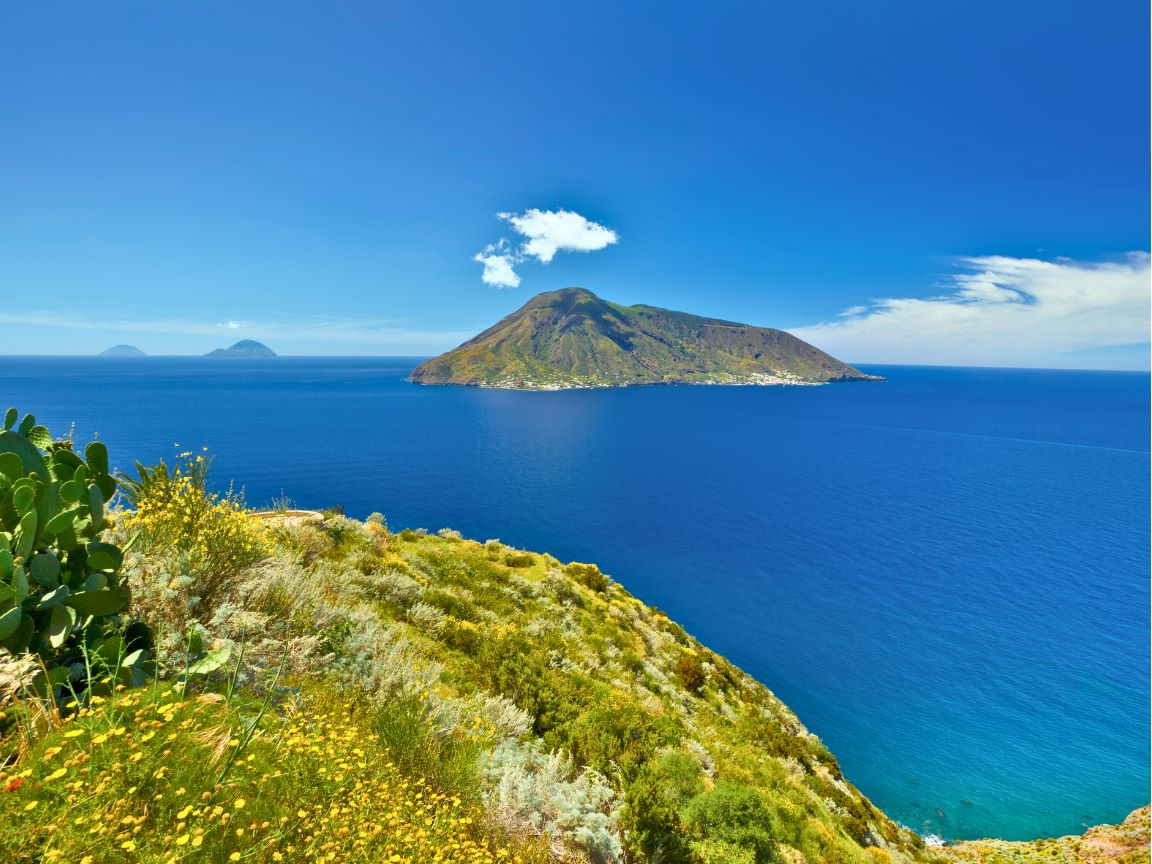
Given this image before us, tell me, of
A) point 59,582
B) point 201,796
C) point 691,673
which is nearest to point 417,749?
point 201,796

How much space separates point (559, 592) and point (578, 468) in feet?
260

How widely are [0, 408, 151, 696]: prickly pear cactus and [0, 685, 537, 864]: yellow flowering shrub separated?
1127mm

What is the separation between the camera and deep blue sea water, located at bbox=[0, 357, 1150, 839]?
3462 cm

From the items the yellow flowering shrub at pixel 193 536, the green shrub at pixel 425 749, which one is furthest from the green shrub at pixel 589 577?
the green shrub at pixel 425 749

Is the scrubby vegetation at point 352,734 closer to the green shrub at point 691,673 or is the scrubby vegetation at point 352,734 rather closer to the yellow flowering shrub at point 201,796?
the yellow flowering shrub at point 201,796

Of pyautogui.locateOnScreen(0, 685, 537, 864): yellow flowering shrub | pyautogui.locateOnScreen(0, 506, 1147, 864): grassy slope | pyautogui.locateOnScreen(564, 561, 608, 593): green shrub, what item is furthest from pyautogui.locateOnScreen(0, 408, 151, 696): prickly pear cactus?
pyautogui.locateOnScreen(564, 561, 608, 593): green shrub

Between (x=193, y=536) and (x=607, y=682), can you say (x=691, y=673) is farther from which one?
(x=193, y=536)

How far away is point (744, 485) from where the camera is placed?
94750mm

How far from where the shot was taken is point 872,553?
63.8m

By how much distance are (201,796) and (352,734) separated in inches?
67.3

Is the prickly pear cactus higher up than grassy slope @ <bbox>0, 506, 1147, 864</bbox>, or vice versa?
the prickly pear cactus

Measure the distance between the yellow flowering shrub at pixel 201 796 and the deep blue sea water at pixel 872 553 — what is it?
39118 millimetres

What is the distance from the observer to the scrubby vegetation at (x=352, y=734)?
12.9ft

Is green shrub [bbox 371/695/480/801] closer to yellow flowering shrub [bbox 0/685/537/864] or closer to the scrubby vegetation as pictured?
the scrubby vegetation
